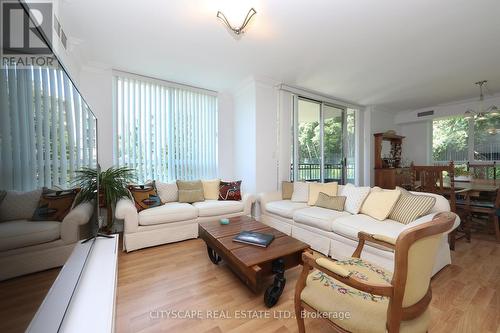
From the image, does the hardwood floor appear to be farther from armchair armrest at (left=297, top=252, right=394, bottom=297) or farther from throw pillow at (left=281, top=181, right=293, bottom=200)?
throw pillow at (left=281, top=181, right=293, bottom=200)

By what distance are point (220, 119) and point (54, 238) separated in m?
3.51

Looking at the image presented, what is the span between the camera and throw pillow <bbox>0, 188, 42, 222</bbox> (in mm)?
612

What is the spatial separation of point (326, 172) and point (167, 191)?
3438 mm

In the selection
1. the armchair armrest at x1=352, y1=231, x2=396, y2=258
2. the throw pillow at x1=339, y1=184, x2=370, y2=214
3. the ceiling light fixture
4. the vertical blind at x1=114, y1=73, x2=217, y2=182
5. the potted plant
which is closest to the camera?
the armchair armrest at x1=352, y1=231, x2=396, y2=258

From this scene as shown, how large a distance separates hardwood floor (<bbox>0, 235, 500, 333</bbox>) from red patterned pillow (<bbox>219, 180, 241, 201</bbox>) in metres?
1.31

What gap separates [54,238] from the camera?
3.30 feet

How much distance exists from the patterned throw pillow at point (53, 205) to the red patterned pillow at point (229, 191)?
2.45 metres

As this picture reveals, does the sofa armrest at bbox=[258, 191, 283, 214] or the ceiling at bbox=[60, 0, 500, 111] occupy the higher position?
the ceiling at bbox=[60, 0, 500, 111]

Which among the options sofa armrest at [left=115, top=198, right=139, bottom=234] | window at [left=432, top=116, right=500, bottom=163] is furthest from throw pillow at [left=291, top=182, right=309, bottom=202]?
window at [left=432, top=116, right=500, bottom=163]

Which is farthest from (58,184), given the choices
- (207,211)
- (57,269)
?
(207,211)

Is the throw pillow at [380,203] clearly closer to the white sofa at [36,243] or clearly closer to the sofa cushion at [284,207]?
the sofa cushion at [284,207]

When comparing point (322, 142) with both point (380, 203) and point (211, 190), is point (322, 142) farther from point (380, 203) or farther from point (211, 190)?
point (211, 190)

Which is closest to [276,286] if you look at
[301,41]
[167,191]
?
[167,191]

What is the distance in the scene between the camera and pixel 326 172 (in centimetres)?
478
